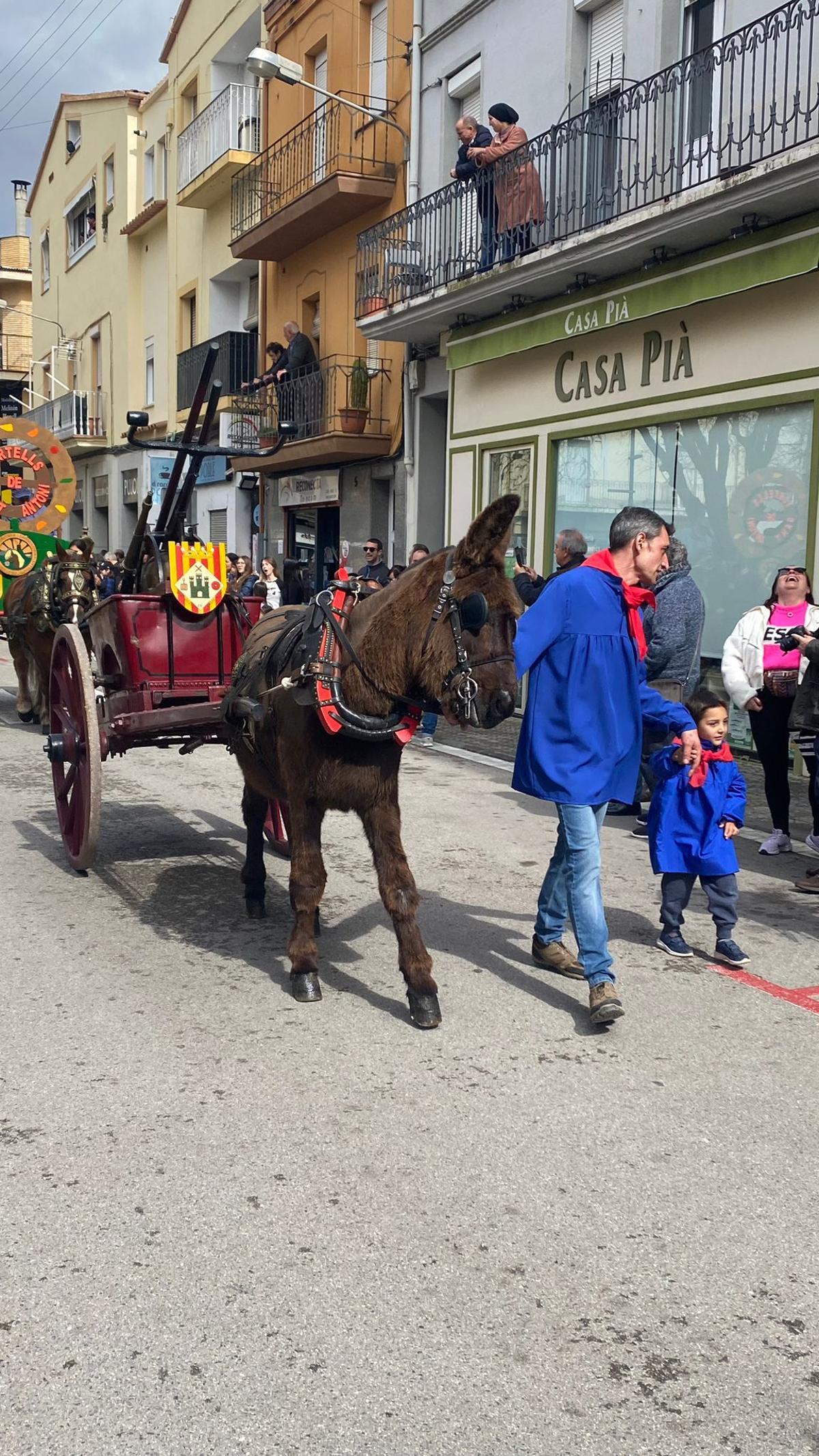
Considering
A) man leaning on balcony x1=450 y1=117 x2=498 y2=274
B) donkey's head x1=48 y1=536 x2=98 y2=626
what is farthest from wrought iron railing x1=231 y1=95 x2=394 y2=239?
donkey's head x1=48 y1=536 x2=98 y2=626

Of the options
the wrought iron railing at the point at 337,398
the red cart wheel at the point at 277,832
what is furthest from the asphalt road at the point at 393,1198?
the wrought iron railing at the point at 337,398

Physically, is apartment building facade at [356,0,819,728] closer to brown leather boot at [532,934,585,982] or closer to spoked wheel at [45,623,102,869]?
brown leather boot at [532,934,585,982]

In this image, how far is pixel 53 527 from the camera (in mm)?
12945

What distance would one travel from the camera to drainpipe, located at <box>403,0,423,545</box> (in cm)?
1650

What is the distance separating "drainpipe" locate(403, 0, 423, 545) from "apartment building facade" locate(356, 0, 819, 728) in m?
0.45

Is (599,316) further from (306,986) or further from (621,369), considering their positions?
(306,986)

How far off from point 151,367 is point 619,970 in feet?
88.4

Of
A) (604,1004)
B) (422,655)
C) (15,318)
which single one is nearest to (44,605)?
(422,655)

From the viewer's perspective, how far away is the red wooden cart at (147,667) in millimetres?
6164

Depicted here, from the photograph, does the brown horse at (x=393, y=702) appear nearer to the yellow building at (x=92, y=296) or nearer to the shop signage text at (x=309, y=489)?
the shop signage text at (x=309, y=489)

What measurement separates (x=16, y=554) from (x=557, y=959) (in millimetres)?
9111

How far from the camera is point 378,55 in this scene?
18.3 metres

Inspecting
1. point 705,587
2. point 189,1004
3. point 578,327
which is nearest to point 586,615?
point 189,1004

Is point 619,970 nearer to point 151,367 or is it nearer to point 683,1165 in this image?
point 683,1165
